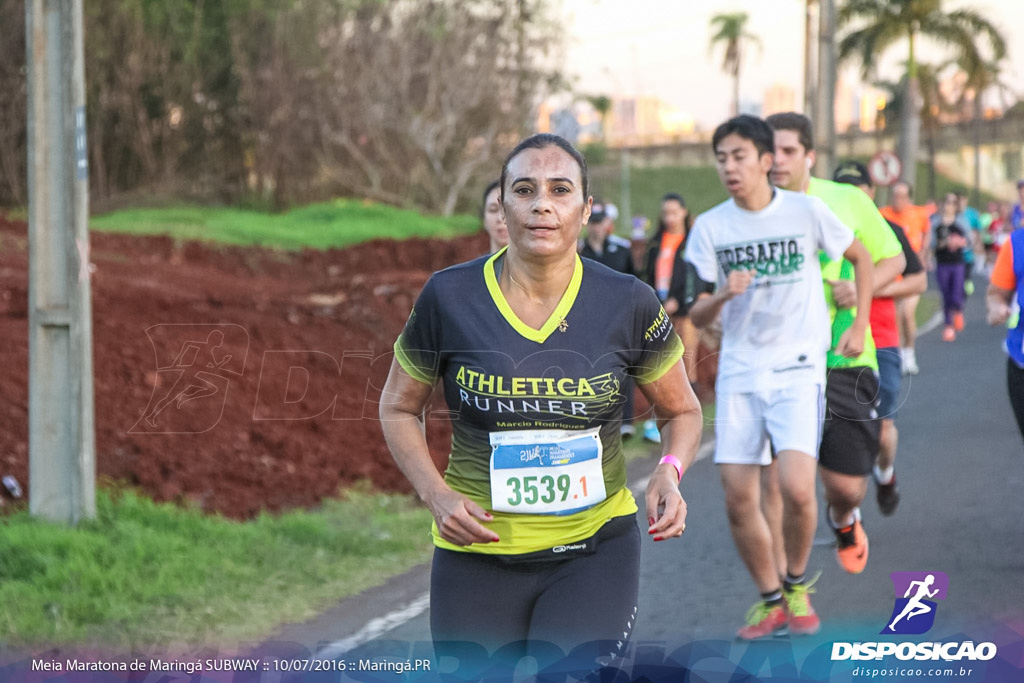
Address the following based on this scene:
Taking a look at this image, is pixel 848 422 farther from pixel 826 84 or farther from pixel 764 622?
pixel 826 84

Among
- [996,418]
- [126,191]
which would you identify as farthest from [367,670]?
[126,191]

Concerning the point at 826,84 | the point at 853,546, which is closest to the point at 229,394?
the point at 853,546

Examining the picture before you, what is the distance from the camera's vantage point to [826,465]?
6.73 meters

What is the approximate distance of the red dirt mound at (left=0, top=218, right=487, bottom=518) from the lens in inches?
352

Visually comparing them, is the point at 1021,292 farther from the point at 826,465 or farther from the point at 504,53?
the point at 504,53

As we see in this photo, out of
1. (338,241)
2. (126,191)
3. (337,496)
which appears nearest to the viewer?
(337,496)

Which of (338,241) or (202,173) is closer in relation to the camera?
(338,241)

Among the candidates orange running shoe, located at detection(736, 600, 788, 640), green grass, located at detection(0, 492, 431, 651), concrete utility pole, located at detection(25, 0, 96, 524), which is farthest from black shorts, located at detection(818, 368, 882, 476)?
concrete utility pole, located at detection(25, 0, 96, 524)

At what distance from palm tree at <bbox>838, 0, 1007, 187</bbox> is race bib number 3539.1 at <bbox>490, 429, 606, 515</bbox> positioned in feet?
147

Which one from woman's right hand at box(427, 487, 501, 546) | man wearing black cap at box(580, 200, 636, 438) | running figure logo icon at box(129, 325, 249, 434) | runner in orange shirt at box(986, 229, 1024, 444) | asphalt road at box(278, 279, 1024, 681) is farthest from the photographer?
man wearing black cap at box(580, 200, 636, 438)

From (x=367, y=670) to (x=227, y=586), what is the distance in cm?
156

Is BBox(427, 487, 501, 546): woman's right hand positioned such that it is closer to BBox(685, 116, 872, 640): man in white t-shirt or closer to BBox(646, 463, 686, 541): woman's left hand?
BBox(646, 463, 686, 541): woman's left hand

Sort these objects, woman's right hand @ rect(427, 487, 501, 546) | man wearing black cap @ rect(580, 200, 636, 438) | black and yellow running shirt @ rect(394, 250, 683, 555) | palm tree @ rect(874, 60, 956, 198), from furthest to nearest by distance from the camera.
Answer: palm tree @ rect(874, 60, 956, 198) → man wearing black cap @ rect(580, 200, 636, 438) → black and yellow running shirt @ rect(394, 250, 683, 555) → woman's right hand @ rect(427, 487, 501, 546)

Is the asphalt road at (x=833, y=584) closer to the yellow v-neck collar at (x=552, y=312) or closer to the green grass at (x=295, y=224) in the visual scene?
the yellow v-neck collar at (x=552, y=312)
